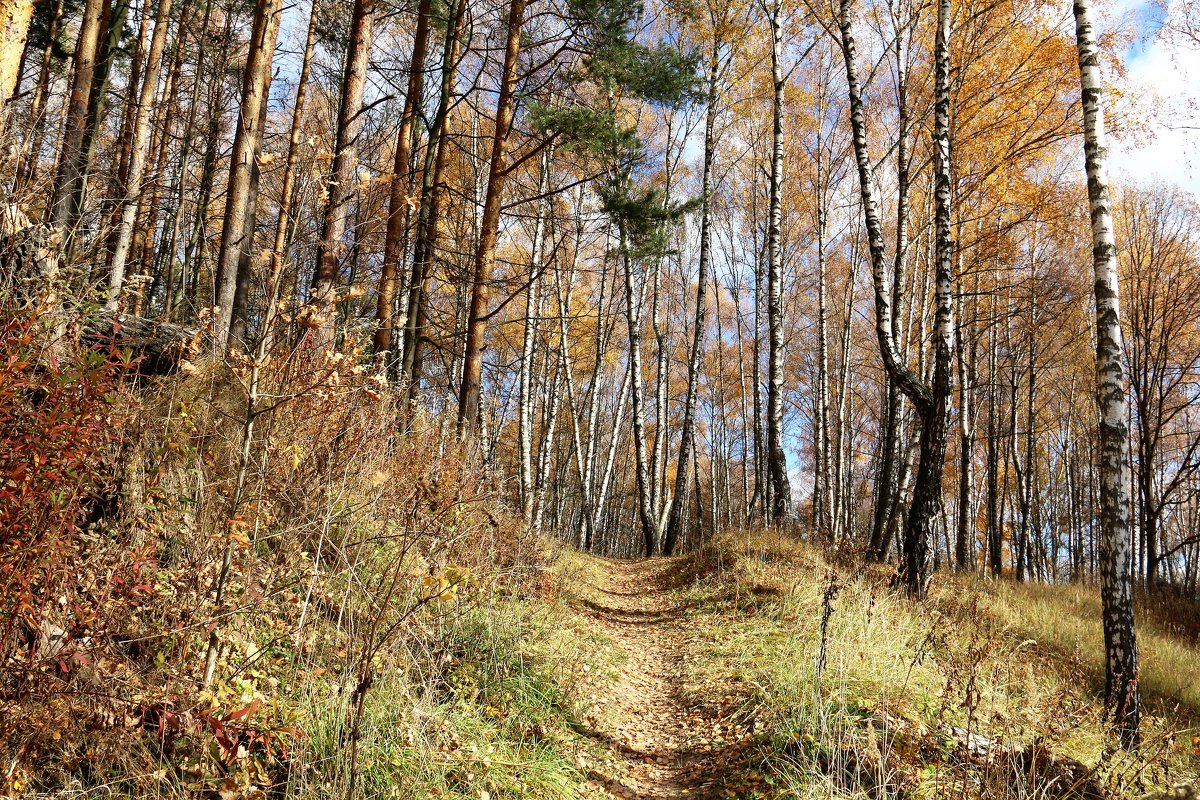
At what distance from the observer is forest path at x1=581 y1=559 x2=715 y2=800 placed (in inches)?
143

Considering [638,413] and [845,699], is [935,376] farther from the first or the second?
[638,413]

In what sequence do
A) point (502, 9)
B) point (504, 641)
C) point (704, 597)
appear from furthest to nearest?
1. point (502, 9)
2. point (704, 597)
3. point (504, 641)

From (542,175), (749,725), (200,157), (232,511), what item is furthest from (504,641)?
(200,157)

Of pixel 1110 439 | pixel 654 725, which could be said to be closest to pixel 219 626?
pixel 654 725

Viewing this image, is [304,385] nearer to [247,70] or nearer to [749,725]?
[749,725]

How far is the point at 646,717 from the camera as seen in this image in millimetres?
4598

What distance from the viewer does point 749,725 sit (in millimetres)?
4055

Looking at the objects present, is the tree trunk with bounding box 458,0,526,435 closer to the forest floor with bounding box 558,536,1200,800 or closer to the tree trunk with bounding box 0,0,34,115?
the forest floor with bounding box 558,536,1200,800

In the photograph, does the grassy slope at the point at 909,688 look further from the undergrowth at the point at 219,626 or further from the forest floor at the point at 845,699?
the undergrowth at the point at 219,626

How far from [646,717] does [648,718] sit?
0.8 inches

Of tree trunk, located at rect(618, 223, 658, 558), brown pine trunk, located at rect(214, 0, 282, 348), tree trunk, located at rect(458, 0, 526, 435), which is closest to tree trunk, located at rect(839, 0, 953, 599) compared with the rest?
tree trunk, located at rect(458, 0, 526, 435)

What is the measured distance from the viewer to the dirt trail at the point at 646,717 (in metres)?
3.63

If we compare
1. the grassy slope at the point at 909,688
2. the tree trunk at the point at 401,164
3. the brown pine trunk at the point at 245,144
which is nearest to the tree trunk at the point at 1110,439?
the grassy slope at the point at 909,688

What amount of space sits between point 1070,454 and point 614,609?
2325 cm
